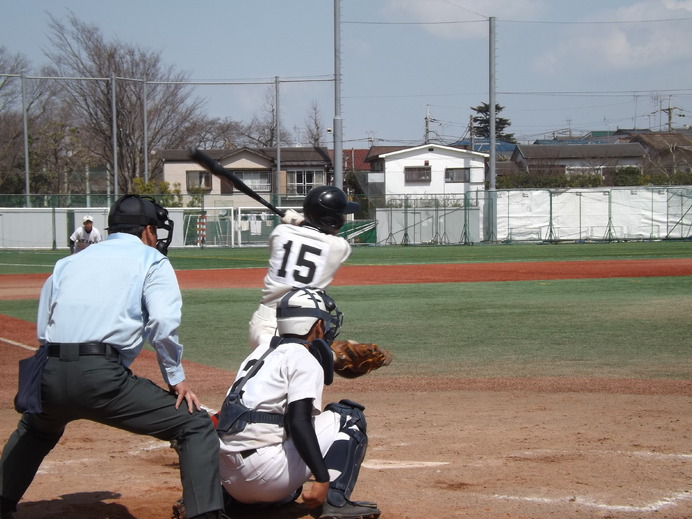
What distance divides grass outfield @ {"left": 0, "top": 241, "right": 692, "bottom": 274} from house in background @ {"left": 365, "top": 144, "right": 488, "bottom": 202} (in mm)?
26294

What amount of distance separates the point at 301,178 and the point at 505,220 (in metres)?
25.9

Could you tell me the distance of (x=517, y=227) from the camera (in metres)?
41.1

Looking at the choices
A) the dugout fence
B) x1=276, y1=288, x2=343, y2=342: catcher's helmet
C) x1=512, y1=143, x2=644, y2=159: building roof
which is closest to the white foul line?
x1=276, y1=288, x2=343, y2=342: catcher's helmet

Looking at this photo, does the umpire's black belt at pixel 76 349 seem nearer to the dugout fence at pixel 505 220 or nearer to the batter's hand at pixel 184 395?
the batter's hand at pixel 184 395

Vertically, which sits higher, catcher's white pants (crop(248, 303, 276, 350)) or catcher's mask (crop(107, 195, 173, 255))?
catcher's mask (crop(107, 195, 173, 255))

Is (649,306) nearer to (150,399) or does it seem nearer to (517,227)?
(150,399)

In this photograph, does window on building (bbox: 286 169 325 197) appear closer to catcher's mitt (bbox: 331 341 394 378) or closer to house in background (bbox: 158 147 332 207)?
house in background (bbox: 158 147 332 207)

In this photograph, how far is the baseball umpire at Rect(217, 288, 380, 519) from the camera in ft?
12.6

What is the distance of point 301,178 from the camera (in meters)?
64.0

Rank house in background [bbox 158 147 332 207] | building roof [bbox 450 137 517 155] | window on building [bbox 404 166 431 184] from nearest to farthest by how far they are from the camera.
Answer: house in background [bbox 158 147 332 207]
window on building [bbox 404 166 431 184]
building roof [bbox 450 137 517 155]

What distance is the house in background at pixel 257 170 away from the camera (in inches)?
2419

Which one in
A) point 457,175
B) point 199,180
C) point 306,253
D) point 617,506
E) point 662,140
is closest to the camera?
point 617,506

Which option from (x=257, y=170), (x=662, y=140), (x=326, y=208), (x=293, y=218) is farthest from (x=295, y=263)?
(x=662, y=140)

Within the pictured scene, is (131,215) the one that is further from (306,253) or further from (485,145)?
(485,145)
